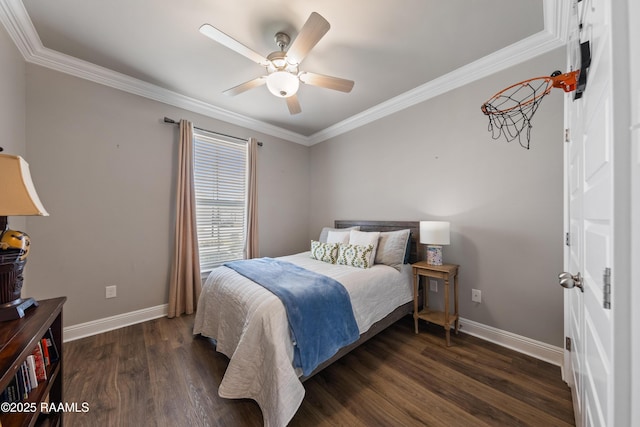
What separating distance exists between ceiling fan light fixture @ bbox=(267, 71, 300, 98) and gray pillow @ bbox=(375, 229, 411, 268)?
1829 millimetres

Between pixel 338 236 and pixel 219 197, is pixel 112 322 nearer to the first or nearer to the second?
pixel 219 197

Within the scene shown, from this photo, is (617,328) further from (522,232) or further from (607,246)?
(522,232)

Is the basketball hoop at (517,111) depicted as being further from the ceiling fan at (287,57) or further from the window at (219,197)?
the window at (219,197)

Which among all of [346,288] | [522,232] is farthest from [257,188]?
[522,232]

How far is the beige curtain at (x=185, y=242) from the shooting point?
9.11 feet

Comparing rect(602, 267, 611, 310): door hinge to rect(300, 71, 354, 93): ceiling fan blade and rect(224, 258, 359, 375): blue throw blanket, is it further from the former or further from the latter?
rect(300, 71, 354, 93): ceiling fan blade

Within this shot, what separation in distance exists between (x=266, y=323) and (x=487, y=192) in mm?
2342

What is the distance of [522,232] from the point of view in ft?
6.76

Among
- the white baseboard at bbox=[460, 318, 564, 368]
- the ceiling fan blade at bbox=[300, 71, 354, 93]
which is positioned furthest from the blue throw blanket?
the ceiling fan blade at bbox=[300, 71, 354, 93]

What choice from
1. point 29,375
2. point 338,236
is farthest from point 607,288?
point 338,236

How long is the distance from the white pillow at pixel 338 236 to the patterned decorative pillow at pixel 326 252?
21 cm

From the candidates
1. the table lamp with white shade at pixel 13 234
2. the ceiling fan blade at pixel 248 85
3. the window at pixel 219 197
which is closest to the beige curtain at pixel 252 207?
the window at pixel 219 197

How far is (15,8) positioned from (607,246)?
3.46 metres

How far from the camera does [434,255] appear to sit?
2373 mm
